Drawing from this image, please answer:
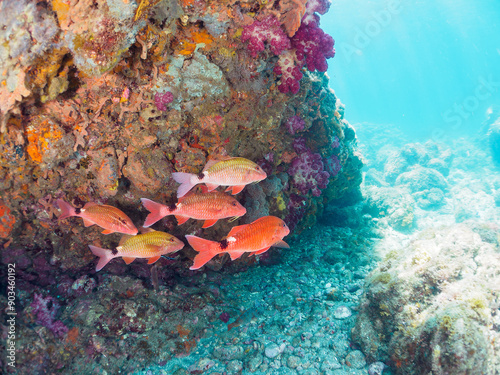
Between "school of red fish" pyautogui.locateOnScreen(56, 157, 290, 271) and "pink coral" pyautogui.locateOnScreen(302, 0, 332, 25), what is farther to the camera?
"pink coral" pyautogui.locateOnScreen(302, 0, 332, 25)

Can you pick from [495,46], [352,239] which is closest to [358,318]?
[352,239]

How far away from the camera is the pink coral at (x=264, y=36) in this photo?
394cm

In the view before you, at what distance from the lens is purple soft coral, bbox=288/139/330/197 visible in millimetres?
6738

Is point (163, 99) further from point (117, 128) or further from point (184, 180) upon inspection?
point (184, 180)

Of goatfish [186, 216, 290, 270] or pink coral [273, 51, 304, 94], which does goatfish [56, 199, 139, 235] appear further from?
pink coral [273, 51, 304, 94]

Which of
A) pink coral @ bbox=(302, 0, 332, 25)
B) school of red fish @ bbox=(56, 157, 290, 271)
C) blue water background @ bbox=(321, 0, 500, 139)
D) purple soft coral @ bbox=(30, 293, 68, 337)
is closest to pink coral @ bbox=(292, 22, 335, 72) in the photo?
pink coral @ bbox=(302, 0, 332, 25)

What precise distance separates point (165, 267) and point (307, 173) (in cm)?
427

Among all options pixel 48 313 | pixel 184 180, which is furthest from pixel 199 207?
pixel 48 313

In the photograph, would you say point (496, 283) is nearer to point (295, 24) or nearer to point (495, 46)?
point (295, 24)

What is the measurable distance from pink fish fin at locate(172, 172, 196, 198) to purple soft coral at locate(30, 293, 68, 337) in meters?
2.92

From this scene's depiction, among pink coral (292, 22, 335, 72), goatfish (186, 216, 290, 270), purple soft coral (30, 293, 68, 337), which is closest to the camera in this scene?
goatfish (186, 216, 290, 270)

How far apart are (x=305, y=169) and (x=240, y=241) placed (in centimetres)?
459

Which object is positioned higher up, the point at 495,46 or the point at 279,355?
the point at 495,46

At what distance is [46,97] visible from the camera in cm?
292
